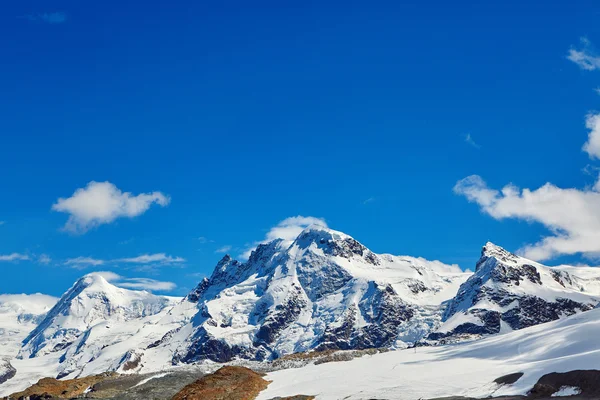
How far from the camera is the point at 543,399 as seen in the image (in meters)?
46.4

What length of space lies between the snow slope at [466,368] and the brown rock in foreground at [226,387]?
178cm

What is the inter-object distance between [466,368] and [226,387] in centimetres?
2521

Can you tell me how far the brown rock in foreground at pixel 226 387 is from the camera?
216 feet

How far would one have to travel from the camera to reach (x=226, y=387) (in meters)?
→ 69.1

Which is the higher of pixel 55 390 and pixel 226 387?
pixel 55 390

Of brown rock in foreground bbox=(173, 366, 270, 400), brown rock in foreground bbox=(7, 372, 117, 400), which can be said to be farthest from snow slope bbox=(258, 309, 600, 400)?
brown rock in foreground bbox=(7, 372, 117, 400)

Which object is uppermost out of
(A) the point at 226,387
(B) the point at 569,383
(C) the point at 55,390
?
(C) the point at 55,390

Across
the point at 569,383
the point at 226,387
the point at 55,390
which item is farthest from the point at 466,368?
the point at 55,390

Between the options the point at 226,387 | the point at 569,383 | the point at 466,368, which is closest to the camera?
the point at 569,383

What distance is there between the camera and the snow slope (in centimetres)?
5275

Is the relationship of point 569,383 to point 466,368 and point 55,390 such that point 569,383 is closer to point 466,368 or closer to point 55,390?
point 466,368

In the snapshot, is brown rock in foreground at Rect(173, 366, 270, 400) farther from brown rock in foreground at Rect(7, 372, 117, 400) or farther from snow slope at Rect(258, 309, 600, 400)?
brown rock in foreground at Rect(7, 372, 117, 400)

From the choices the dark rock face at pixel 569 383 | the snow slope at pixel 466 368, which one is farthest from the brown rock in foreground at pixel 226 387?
the dark rock face at pixel 569 383

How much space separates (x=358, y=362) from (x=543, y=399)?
3652cm
